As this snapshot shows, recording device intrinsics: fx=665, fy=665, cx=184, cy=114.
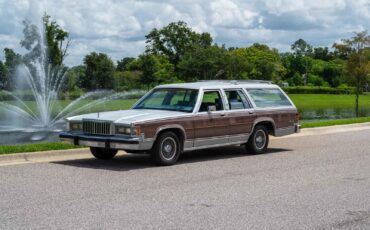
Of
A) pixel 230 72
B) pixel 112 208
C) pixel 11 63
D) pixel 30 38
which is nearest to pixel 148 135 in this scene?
pixel 112 208

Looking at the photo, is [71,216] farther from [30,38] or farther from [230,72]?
[230,72]

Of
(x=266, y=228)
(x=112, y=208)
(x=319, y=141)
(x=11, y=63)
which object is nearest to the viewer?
(x=266, y=228)

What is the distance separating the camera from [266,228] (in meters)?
7.63

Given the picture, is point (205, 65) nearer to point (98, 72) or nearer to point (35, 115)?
point (98, 72)

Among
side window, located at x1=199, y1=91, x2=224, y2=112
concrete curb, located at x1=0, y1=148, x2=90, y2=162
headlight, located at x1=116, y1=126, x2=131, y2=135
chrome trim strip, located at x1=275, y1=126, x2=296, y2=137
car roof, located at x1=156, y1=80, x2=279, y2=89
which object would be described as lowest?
concrete curb, located at x1=0, y1=148, x2=90, y2=162

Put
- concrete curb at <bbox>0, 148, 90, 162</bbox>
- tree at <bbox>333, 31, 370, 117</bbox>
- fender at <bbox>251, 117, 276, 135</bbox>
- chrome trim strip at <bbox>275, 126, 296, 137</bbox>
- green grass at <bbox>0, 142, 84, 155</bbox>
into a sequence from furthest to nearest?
tree at <bbox>333, 31, 370, 117</bbox>
chrome trim strip at <bbox>275, 126, 296, 137</bbox>
fender at <bbox>251, 117, 276, 135</bbox>
green grass at <bbox>0, 142, 84, 155</bbox>
concrete curb at <bbox>0, 148, 90, 162</bbox>

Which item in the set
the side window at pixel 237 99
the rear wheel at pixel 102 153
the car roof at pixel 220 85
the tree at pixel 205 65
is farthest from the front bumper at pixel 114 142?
the tree at pixel 205 65

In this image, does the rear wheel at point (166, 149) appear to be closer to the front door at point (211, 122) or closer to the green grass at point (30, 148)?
the front door at point (211, 122)

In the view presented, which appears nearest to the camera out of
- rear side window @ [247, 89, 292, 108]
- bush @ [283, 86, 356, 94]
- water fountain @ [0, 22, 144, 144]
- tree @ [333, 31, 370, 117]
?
rear side window @ [247, 89, 292, 108]

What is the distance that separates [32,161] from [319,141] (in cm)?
821

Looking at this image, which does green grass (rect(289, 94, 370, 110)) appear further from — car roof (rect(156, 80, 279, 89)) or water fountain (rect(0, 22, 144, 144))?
car roof (rect(156, 80, 279, 89))

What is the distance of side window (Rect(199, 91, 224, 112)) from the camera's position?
13.7 m

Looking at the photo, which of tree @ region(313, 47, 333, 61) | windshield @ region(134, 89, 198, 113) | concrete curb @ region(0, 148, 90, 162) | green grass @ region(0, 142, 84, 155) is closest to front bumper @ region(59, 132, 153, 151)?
concrete curb @ region(0, 148, 90, 162)

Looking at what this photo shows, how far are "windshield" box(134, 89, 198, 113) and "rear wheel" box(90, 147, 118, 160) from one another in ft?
3.79
